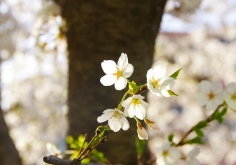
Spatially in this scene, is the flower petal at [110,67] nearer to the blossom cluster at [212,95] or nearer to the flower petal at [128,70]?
the flower petal at [128,70]

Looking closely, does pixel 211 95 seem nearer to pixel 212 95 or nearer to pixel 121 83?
pixel 212 95

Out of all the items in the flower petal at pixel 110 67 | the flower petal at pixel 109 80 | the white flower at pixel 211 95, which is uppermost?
the flower petal at pixel 110 67

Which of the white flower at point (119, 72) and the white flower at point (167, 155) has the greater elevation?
the white flower at point (119, 72)

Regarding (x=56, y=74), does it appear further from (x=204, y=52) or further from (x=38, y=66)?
(x=204, y=52)

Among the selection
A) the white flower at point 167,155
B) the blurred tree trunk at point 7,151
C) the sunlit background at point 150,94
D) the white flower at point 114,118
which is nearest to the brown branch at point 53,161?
the white flower at point 114,118

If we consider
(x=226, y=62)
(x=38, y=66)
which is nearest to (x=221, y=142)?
(x=226, y=62)

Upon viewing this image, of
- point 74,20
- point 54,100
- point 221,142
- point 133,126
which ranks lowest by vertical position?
point 221,142

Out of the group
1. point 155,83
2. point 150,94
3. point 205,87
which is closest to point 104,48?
point 205,87
